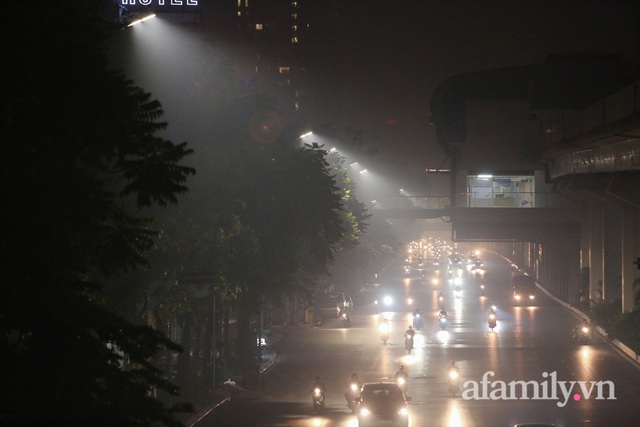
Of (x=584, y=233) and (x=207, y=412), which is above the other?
(x=584, y=233)

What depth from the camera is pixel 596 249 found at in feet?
245

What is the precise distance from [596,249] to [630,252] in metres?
15.2

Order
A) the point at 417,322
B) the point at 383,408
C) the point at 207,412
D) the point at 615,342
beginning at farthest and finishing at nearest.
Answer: the point at 417,322
the point at 615,342
the point at 207,412
the point at 383,408

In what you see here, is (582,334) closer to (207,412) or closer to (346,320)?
(346,320)

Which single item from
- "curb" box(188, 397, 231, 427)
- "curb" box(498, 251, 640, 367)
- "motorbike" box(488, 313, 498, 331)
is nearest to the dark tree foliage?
"curb" box(188, 397, 231, 427)

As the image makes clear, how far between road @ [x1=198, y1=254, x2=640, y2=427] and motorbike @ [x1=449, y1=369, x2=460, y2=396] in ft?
0.87

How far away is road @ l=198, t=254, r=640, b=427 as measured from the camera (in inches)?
1344

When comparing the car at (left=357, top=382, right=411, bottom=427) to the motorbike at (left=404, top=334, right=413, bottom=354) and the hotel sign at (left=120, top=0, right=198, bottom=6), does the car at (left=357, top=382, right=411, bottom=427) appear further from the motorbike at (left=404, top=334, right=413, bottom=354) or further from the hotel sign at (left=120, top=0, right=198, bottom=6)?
the hotel sign at (left=120, top=0, right=198, bottom=6)

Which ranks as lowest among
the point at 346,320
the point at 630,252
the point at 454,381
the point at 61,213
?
the point at 346,320

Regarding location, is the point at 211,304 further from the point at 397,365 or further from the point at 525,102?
the point at 525,102

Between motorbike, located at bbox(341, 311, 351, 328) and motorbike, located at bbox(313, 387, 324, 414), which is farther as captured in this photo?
motorbike, located at bbox(341, 311, 351, 328)

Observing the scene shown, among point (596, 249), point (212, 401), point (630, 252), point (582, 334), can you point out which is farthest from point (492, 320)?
point (212, 401)

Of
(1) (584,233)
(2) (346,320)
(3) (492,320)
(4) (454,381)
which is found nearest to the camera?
(4) (454,381)

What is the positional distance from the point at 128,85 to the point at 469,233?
8334cm
